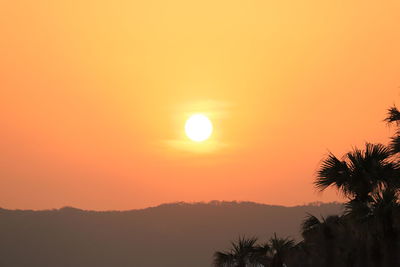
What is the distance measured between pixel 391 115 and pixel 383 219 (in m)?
4.90

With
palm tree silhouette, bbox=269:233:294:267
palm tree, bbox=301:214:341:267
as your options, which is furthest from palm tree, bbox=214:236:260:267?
palm tree, bbox=301:214:341:267

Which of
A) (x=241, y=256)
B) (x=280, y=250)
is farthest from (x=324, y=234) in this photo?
(x=241, y=256)

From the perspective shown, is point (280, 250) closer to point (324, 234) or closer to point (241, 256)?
point (241, 256)

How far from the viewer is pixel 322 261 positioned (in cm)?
4359

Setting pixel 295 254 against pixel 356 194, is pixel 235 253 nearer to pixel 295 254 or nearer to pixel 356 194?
pixel 295 254

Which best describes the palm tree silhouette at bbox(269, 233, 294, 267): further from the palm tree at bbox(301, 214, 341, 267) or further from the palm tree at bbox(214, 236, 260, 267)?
the palm tree at bbox(301, 214, 341, 267)

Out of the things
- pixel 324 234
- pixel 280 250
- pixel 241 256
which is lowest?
pixel 324 234

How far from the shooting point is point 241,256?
48.3 meters

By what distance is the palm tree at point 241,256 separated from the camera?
4812 centimetres

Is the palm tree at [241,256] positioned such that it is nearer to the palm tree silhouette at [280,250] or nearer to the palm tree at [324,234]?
the palm tree silhouette at [280,250]

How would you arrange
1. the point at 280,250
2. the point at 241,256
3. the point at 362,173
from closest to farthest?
1. the point at 362,173
2. the point at 280,250
3. the point at 241,256

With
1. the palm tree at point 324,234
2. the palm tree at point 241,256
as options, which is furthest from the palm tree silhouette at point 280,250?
the palm tree at point 324,234

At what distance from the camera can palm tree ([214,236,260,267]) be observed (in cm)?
4812

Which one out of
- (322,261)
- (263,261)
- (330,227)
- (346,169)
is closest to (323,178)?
(346,169)
